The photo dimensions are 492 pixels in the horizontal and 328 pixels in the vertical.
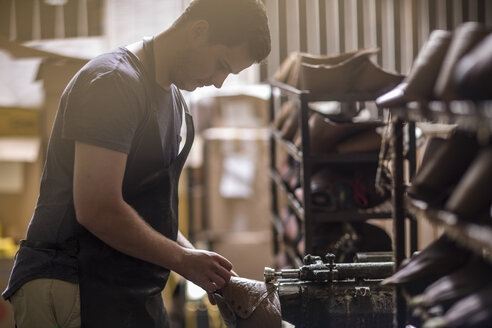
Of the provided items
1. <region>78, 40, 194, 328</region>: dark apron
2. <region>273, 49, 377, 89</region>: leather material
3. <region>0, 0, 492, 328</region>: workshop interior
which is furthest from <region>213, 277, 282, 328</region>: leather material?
<region>273, 49, 377, 89</region>: leather material

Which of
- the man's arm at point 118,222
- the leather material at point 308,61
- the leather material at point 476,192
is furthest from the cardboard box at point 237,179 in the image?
the leather material at point 476,192

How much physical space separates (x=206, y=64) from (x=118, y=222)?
52cm

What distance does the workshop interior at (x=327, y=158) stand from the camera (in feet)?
4.65

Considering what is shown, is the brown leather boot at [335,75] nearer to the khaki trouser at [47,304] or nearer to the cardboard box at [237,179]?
the khaki trouser at [47,304]

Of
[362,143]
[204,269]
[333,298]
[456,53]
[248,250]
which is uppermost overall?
[456,53]

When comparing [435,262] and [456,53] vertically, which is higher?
[456,53]

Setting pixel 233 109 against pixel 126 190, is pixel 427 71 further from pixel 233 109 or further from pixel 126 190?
pixel 233 109

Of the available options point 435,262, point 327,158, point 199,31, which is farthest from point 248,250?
point 435,262

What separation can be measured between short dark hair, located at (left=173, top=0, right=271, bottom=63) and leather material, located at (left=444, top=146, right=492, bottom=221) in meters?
0.88

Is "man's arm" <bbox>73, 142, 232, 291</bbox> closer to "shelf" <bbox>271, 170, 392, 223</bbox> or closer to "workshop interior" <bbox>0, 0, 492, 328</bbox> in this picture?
"workshop interior" <bbox>0, 0, 492, 328</bbox>

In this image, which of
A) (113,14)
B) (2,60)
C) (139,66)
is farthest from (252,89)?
(139,66)

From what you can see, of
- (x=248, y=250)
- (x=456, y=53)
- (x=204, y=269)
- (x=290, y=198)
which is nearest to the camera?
(x=456, y=53)

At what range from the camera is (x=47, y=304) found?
2.03 m

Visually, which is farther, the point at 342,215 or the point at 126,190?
the point at 342,215
